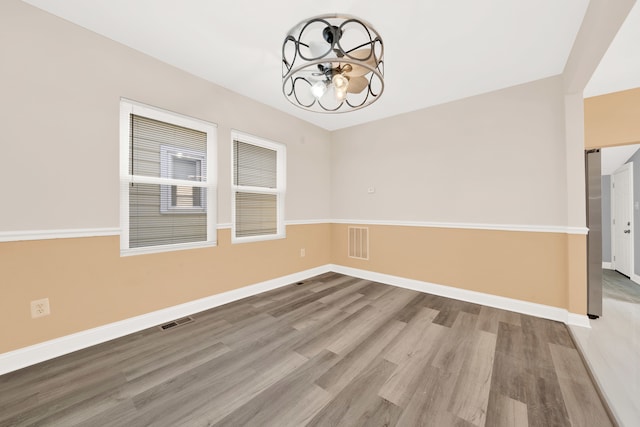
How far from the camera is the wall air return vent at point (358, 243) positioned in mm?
3971

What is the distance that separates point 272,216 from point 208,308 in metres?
1.50

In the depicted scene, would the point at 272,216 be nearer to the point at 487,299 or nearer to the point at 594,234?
the point at 487,299

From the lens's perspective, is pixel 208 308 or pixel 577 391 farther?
pixel 208 308

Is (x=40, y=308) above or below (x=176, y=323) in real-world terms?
above

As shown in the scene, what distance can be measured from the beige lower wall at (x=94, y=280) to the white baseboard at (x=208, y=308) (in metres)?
0.06

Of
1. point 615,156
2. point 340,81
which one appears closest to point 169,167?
point 340,81

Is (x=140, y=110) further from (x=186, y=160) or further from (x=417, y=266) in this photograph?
(x=417, y=266)

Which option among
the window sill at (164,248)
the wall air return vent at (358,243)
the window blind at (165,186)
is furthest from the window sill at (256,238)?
the wall air return vent at (358,243)

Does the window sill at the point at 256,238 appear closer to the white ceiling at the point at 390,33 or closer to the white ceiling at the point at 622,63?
the white ceiling at the point at 390,33

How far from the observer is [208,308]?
8.91 feet

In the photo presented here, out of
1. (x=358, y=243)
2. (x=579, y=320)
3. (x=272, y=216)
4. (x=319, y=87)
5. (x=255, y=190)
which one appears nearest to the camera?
(x=319, y=87)

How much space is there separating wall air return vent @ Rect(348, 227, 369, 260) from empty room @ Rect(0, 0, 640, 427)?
559 millimetres

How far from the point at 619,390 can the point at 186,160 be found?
3.99m

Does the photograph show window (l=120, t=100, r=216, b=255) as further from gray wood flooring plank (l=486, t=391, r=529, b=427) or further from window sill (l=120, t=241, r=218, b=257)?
gray wood flooring plank (l=486, t=391, r=529, b=427)
